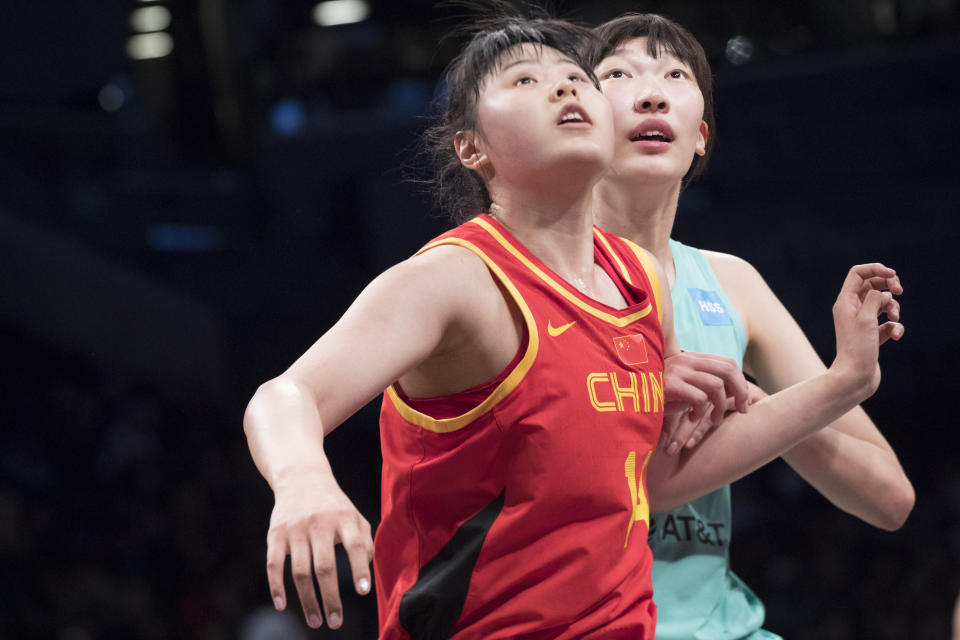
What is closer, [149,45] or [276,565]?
[276,565]

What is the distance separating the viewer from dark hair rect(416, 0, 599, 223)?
1666 millimetres

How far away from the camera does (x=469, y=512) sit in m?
1.47

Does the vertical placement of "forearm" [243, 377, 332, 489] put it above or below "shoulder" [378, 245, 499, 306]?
below

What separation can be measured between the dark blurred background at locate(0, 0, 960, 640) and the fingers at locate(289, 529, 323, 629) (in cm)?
523

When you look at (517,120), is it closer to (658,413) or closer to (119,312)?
(658,413)

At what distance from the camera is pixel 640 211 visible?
202 centimetres

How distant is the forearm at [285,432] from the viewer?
3.78 ft

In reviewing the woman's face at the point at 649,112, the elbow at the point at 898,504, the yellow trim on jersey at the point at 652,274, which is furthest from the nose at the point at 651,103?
the elbow at the point at 898,504

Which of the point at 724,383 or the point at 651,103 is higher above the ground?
the point at 651,103

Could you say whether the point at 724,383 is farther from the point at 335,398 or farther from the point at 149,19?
the point at 149,19

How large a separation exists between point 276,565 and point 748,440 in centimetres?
98

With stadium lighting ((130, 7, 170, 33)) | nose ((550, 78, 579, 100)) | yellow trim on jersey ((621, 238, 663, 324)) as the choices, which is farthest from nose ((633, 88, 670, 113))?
stadium lighting ((130, 7, 170, 33))

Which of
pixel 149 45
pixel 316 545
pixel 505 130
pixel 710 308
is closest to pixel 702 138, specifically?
pixel 710 308

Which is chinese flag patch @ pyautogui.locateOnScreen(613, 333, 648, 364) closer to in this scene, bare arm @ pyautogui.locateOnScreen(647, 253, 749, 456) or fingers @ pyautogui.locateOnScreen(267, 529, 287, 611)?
bare arm @ pyautogui.locateOnScreen(647, 253, 749, 456)
